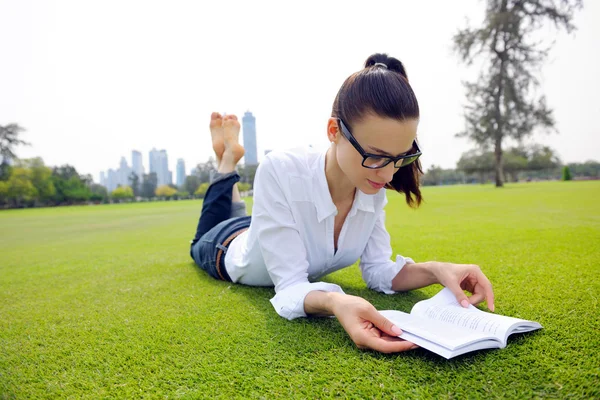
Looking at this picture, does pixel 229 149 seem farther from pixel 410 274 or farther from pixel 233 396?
pixel 233 396

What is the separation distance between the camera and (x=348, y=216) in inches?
73.7

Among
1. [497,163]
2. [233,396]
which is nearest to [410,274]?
[233,396]

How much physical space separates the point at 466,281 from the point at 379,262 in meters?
0.49

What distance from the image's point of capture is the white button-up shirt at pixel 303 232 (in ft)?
5.52

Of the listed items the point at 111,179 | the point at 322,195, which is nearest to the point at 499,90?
the point at 322,195

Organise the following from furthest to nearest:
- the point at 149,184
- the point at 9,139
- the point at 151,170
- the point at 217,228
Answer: the point at 151,170, the point at 149,184, the point at 9,139, the point at 217,228

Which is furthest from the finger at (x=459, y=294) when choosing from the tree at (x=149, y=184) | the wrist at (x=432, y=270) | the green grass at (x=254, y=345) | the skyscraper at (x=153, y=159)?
the skyscraper at (x=153, y=159)

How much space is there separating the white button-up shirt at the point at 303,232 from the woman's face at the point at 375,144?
24cm

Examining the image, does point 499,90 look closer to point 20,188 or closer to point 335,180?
point 335,180

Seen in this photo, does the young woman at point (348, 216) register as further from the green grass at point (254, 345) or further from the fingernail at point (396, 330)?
the green grass at point (254, 345)

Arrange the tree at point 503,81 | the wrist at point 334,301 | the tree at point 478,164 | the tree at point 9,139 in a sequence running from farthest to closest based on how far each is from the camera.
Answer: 1. the tree at point 478,164
2. the tree at point 9,139
3. the tree at point 503,81
4. the wrist at point 334,301

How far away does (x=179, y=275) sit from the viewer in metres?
2.79

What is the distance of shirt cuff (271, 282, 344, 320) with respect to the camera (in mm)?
1529

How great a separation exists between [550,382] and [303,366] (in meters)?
0.67
